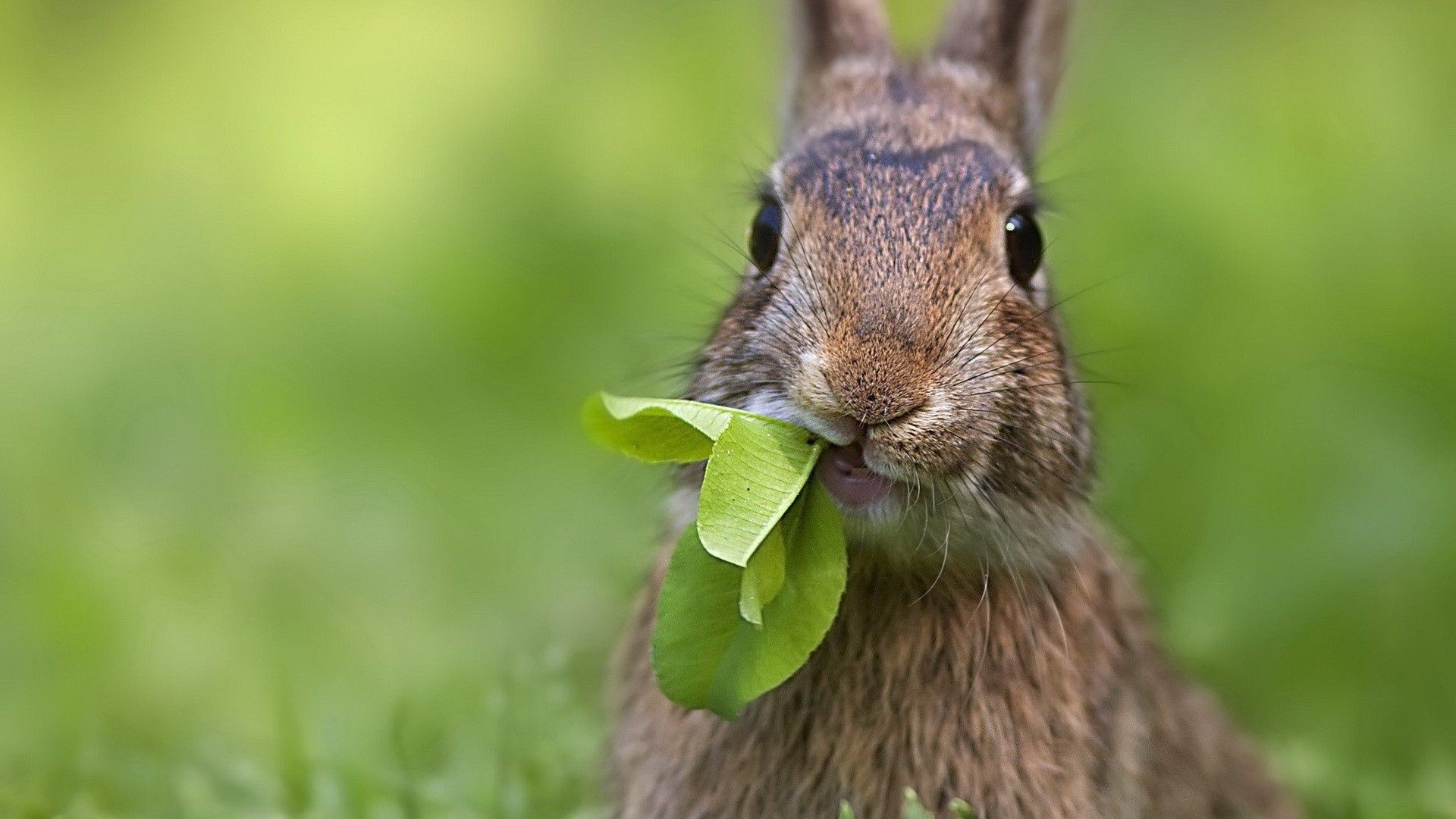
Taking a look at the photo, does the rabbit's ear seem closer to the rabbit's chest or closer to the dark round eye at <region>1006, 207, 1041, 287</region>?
the dark round eye at <region>1006, 207, 1041, 287</region>

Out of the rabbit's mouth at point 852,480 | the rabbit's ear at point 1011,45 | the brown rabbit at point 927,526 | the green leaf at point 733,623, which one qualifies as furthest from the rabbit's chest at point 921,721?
the rabbit's ear at point 1011,45

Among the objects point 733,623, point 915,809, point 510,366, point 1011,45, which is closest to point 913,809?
point 915,809

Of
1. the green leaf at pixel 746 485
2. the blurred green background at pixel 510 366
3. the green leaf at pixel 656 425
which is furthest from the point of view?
the blurred green background at pixel 510 366

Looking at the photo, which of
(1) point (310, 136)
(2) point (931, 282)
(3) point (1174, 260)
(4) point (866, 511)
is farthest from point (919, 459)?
(1) point (310, 136)

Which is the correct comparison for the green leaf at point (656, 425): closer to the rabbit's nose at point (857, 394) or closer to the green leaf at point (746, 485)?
the green leaf at point (746, 485)

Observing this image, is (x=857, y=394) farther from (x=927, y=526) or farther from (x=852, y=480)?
(x=927, y=526)

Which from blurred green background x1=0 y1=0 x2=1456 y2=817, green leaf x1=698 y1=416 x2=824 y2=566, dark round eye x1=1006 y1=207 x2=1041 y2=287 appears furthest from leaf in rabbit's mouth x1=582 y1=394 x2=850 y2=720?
blurred green background x1=0 y1=0 x2=1456 y2=817

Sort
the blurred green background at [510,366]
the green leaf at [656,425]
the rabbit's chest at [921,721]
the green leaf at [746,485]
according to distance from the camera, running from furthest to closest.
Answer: the blurred green background at [510,366], the rabbit's chest at [921,721], the green leaf at [656,425], the green leaf at [746,485]
